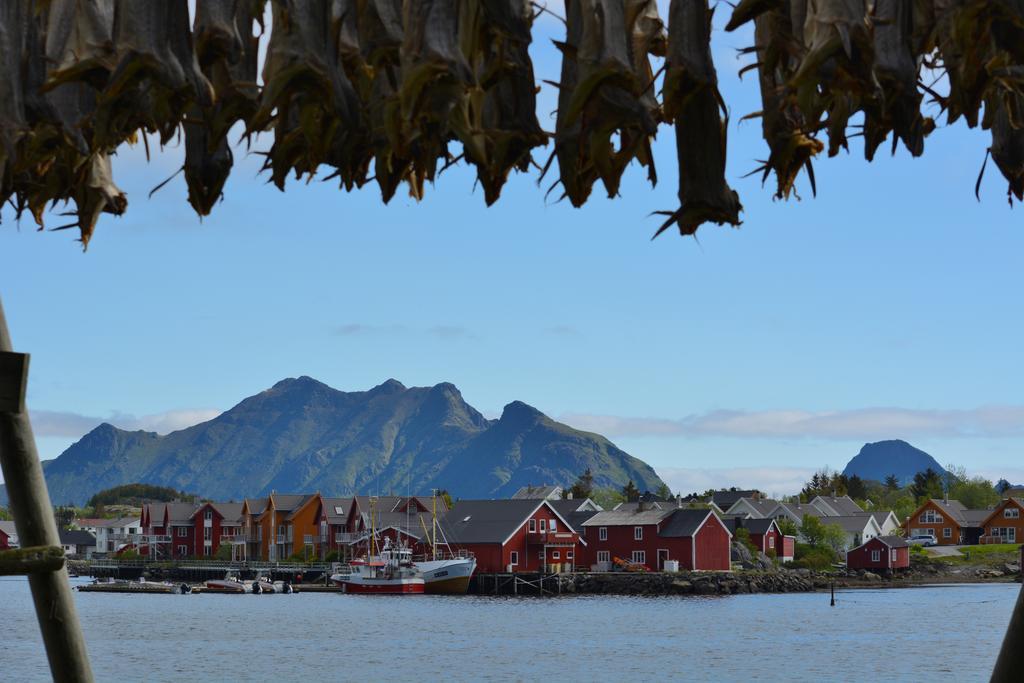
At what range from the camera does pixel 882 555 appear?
176 meters

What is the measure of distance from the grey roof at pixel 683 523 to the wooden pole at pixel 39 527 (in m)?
139

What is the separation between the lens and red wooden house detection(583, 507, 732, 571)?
14362 centimetres

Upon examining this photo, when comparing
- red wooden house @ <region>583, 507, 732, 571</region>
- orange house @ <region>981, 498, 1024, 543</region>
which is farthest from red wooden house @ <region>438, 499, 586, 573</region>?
orange house @ <region>981, 498, 1024, 543</region>

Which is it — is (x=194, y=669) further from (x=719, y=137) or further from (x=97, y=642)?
(x=719, y=137)

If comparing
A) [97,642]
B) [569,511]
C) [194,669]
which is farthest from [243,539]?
[194,669]

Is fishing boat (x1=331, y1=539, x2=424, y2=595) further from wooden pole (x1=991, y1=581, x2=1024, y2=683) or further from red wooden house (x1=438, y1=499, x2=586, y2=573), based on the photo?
wooden pole (x1=991, y1=581, x2=1024, y2=683)

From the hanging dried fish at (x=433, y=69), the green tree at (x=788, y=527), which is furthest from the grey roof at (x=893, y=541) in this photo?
the hanging dried fish at (x=433, y=69)

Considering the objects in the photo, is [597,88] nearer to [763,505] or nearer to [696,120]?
[696,120]

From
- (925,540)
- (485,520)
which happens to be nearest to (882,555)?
(925,540)

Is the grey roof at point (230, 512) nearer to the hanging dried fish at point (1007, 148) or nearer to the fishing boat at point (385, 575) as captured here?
the fishing boat at point (385, 575)

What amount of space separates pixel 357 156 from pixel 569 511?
16930 centimetres

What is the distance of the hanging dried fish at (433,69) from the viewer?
3.62 m

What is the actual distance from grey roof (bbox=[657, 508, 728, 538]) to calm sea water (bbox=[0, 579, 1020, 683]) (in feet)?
31.0

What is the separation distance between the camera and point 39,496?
5750 mm
